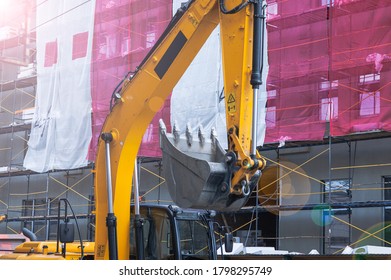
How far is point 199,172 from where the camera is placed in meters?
6.05

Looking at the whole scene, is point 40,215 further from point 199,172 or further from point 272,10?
point 199,172

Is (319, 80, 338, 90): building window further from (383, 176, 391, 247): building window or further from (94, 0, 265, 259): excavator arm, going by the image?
(94, 0, 265, 259): excavator arm

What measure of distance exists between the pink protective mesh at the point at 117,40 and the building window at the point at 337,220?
4666 mm

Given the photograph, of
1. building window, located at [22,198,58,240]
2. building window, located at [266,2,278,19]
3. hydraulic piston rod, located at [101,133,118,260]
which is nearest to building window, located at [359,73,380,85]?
building window, located at [266,2,278,19]

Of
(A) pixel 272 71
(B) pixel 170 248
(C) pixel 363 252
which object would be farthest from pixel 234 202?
(A) pixel 272 71

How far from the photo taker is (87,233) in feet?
50.8

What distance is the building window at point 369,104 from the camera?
11.4 m

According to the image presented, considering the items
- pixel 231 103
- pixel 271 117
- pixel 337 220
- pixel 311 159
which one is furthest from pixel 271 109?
pixel 231 103

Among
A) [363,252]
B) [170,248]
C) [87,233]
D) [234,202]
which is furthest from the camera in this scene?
[87,233]

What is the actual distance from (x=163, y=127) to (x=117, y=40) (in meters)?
8.70

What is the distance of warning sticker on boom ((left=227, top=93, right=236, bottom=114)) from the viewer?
6.29 meters

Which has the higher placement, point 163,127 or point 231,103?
point 231,103
